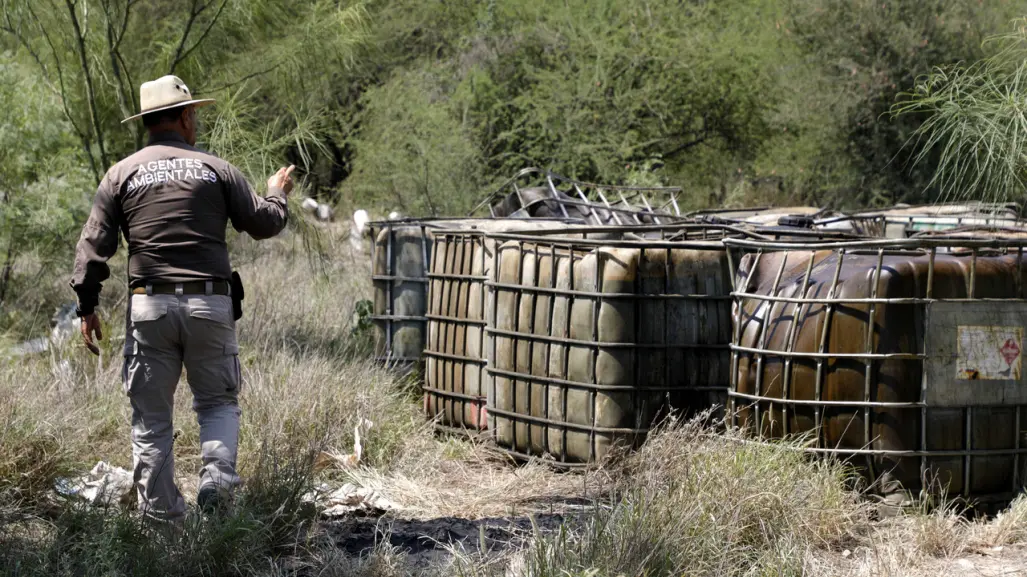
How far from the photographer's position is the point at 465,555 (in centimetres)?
450

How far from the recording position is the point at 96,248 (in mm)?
5223

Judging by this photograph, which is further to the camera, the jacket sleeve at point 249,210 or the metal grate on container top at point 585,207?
the metal grate on container top at point 585,207

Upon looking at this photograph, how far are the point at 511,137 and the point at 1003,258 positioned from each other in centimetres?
1524

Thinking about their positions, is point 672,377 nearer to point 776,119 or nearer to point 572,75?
point 572,75

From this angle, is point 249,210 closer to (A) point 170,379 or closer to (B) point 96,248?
(B) point 96,248

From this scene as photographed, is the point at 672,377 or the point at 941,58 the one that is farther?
the point at 941,58

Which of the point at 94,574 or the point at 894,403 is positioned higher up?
the point at 894,403

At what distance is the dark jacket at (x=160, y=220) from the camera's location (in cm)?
521

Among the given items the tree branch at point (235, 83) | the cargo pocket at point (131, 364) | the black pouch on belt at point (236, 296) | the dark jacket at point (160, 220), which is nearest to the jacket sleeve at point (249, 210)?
the dark jacket at point (160, 220)

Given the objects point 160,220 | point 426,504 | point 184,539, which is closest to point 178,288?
point 160,220

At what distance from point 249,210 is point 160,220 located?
405 millimetres

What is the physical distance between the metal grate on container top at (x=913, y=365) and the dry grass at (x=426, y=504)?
197 millimetres

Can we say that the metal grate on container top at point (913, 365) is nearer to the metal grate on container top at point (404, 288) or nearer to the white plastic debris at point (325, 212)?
the metal grate on container top at point (404, 288)

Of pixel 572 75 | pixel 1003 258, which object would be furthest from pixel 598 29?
pixel 1003 258
